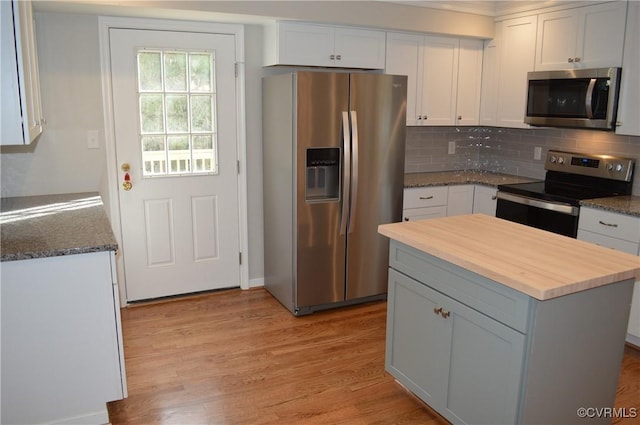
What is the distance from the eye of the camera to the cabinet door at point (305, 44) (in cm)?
368

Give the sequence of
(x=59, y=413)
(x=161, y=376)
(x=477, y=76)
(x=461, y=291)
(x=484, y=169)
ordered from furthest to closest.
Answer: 1. (x=484, y=169)
2. (x=477, y=76)
3. (x=161, y=376)
4. (x=59, y=413)
5. (x=461, y=291)

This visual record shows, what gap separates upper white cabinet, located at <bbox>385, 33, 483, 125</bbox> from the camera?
4.16 meters

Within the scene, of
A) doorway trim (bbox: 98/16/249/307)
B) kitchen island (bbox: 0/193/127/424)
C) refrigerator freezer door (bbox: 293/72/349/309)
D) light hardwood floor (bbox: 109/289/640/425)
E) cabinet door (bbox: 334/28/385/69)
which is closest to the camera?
kitchen island (bbox: 0/193/127/424)

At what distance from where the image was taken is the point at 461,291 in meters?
2.16

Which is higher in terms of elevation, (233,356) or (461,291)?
(461,291)

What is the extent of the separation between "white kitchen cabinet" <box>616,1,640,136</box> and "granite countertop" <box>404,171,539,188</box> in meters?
1.02

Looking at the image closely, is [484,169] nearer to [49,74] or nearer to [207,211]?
[207,211]

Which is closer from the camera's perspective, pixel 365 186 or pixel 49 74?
pixel 49 74

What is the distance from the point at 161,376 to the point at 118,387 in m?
0.49

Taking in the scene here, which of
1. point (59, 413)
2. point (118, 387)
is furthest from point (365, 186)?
point (59, 413)

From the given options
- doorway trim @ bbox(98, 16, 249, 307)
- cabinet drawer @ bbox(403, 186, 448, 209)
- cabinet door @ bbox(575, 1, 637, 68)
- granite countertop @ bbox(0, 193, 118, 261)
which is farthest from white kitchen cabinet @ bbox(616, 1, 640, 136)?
granite countertop @ bbox(0, 193, 118, 261)

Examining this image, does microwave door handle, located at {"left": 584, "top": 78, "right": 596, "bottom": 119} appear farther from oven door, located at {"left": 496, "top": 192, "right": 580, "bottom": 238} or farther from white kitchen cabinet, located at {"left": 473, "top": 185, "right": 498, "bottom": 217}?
white kitchen cabinet, located at {"left": 473, "top": 185, "right": 498, "bottom": 217}

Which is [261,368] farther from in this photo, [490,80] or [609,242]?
[490,80]

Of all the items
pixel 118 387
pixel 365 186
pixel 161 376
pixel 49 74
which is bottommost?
pixel 161 376
